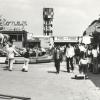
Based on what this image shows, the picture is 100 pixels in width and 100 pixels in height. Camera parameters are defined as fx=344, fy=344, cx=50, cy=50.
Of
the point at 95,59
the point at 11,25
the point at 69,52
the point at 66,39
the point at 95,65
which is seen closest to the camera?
the point at 95,65

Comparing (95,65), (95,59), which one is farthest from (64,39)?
(95,65)

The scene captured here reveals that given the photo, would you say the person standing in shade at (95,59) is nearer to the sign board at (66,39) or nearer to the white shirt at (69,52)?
the white shirt at (69,52)

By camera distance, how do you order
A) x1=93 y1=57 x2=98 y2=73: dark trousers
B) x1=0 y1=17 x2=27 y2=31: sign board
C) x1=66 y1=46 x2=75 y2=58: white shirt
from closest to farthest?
x1=93 y1=57 x2=98 y2=73: dark trousers
x1=66 y1=46 x2=75 y2=58: white shirt
x1=0 y1=17 x2=27 y2=31: sign board

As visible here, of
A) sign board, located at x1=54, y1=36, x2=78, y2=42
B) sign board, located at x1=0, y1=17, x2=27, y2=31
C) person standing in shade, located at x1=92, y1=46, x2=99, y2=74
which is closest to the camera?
person standing in shade, located at x1=92, y1=46, x2=99, y2=74

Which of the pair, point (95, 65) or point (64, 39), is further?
point (64, 39)

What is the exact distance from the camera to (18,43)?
49281 millimetres

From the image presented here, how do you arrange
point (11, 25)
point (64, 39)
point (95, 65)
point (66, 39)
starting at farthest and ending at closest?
point (64, 39) → point (66, 39) → point (11, 25) → point (95, 65)

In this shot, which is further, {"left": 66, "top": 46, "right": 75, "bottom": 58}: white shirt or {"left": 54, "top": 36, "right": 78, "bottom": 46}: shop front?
{"left": 54, "top": 36, "right": 78, "bottom": 46}: shop front

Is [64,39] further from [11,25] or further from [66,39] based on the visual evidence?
[11,25]

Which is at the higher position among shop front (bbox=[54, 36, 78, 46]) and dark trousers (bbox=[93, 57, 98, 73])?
shop front (bbox=[54, 36, 78, 46])

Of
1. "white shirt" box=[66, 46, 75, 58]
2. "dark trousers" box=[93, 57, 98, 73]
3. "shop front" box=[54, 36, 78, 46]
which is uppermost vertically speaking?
"shop front" box=[54, 36, 78, 46]

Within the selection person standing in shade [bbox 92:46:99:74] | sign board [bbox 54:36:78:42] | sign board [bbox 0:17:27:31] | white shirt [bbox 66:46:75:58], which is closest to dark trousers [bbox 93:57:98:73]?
person standing in shade [bbox 92:46:99:74]

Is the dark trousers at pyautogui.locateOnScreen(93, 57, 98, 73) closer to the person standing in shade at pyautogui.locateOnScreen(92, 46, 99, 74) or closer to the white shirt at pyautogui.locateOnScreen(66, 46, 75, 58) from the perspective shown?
the person standing in shade at pyautogui.locateOnScreen(92, 46, 99, 74)

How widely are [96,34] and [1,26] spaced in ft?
127
